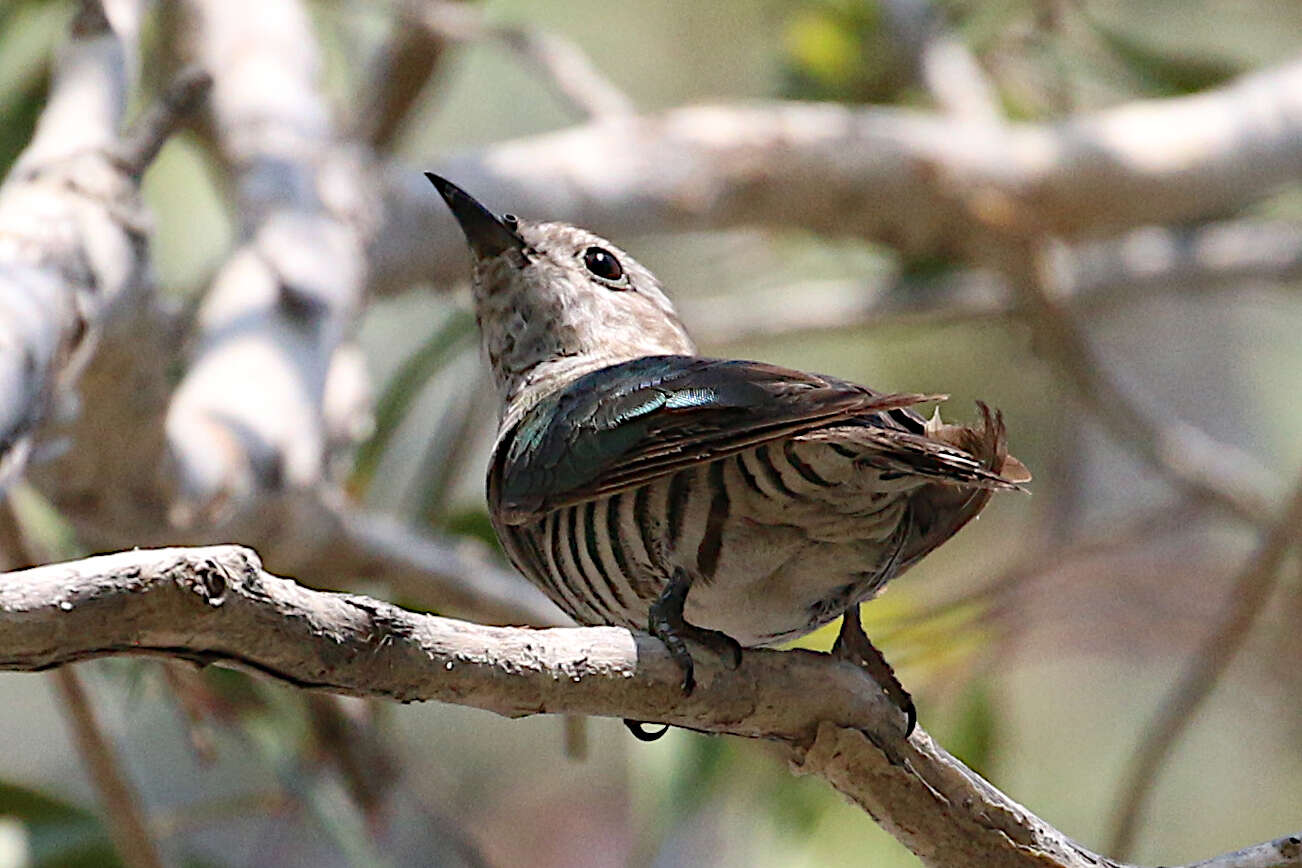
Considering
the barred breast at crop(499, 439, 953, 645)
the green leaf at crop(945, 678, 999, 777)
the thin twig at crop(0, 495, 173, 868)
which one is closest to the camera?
the barred breast at crop(499, 439, 953, 645)

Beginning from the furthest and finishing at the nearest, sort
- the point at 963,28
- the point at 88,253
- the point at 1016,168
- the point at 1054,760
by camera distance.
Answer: the point at 1054,760 → the point at 963,28 → the point at 1016,168 → the point at 88,253

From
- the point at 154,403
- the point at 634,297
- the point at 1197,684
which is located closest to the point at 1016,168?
the point at 1197,684

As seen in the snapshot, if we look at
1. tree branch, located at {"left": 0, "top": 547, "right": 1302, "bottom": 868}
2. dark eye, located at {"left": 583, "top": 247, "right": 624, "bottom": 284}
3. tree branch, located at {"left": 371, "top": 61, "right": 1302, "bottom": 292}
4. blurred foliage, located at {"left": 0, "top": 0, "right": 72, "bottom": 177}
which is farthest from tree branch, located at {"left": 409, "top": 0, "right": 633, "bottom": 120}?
tree branch, located at {"left": 0, "top": 547, "right": 1302, "bottom": 868}

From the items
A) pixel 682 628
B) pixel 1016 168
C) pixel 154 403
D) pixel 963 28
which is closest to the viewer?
pixel 682 628

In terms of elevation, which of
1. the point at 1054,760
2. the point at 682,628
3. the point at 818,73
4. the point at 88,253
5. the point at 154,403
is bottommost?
the point at 1054,760

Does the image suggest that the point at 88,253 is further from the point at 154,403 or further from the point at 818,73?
the point at 818,73

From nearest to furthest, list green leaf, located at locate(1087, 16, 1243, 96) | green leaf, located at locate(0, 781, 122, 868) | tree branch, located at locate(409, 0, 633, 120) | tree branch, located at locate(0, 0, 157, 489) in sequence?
tree branch, located at locate(0, 0, 157, 489) → green leaf, located at locate(0, 781, 122, 868) → tree branch, located at locate(409, 0, 633, 120) → green leaf, located at locate(1087, 16, 1243, 96)

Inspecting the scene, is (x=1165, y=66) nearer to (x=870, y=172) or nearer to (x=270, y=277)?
(x=870, y=172)

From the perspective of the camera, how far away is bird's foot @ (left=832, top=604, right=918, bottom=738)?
70.0 inches

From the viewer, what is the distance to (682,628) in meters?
1.68

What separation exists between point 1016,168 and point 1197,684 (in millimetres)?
1334

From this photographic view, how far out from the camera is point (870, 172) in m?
3.83

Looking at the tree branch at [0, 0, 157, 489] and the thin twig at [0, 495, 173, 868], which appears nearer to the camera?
the tree branch at [0, 0, 157, 489]

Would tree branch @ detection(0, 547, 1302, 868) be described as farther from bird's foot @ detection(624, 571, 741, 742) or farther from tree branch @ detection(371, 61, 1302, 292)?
tree branch @ detection(371, 61, 1302, 292)
